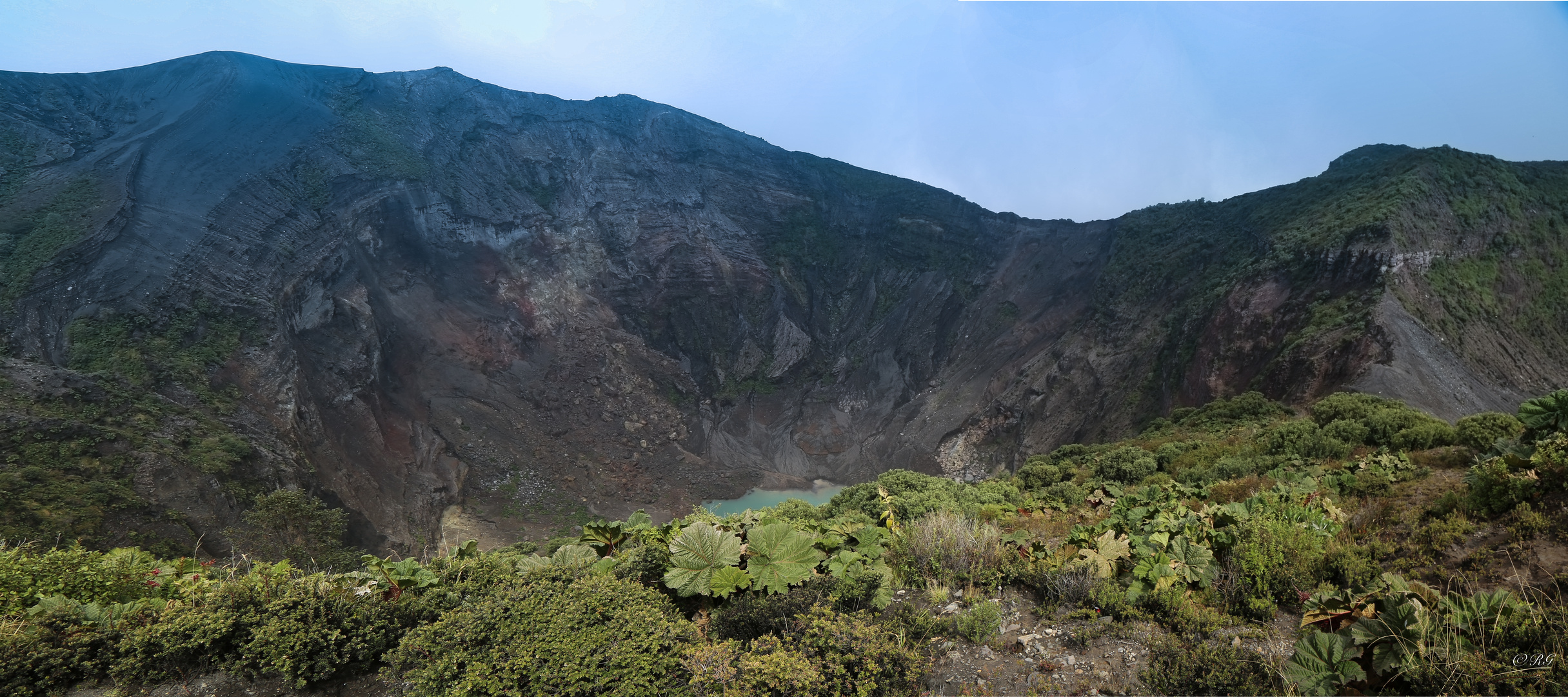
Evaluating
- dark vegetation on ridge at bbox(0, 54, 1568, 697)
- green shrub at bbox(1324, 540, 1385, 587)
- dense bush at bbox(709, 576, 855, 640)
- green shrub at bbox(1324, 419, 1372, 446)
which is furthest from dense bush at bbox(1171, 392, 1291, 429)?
dense bush at bbox(709, 576, 855, 640)

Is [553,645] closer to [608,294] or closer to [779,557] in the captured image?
[779,557]

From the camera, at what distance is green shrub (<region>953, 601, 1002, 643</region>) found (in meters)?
4.87

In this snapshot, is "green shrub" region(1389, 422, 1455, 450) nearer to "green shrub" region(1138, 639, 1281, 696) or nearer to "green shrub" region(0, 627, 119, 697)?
"green shrub" region(1138, 639, 1281, 696)

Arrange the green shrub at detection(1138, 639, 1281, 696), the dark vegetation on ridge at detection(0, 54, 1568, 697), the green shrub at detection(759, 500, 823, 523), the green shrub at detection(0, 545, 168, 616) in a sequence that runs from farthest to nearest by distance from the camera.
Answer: the green shrub at detection(759, 500, 823, 523), the green shrub at detection(0, 545, 168, 616), the dark vegetation on ridge at detection(0, 54, 1568, 697), the green shrub at detection(1138, 639, 1281, 696)

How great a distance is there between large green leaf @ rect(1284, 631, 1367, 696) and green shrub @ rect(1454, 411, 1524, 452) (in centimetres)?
841

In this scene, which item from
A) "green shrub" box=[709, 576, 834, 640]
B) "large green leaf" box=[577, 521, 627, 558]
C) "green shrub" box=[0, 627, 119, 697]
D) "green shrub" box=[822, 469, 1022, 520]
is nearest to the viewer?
"green shrub" box=[0, 627, 119, 697]

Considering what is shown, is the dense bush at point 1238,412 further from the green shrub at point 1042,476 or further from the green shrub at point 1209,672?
the green shrub at point 1209,672

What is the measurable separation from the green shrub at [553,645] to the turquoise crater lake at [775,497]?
27402 millimetres

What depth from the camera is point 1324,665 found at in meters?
3.54

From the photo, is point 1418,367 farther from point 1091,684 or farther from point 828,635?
point 828,635

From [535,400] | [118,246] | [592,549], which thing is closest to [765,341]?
[535,400]

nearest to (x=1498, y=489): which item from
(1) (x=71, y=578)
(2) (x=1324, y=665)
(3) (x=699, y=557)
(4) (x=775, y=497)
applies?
(2) (x=1324, y=665)

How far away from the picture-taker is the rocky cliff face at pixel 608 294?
918 inches

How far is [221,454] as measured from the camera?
19.8 meters
